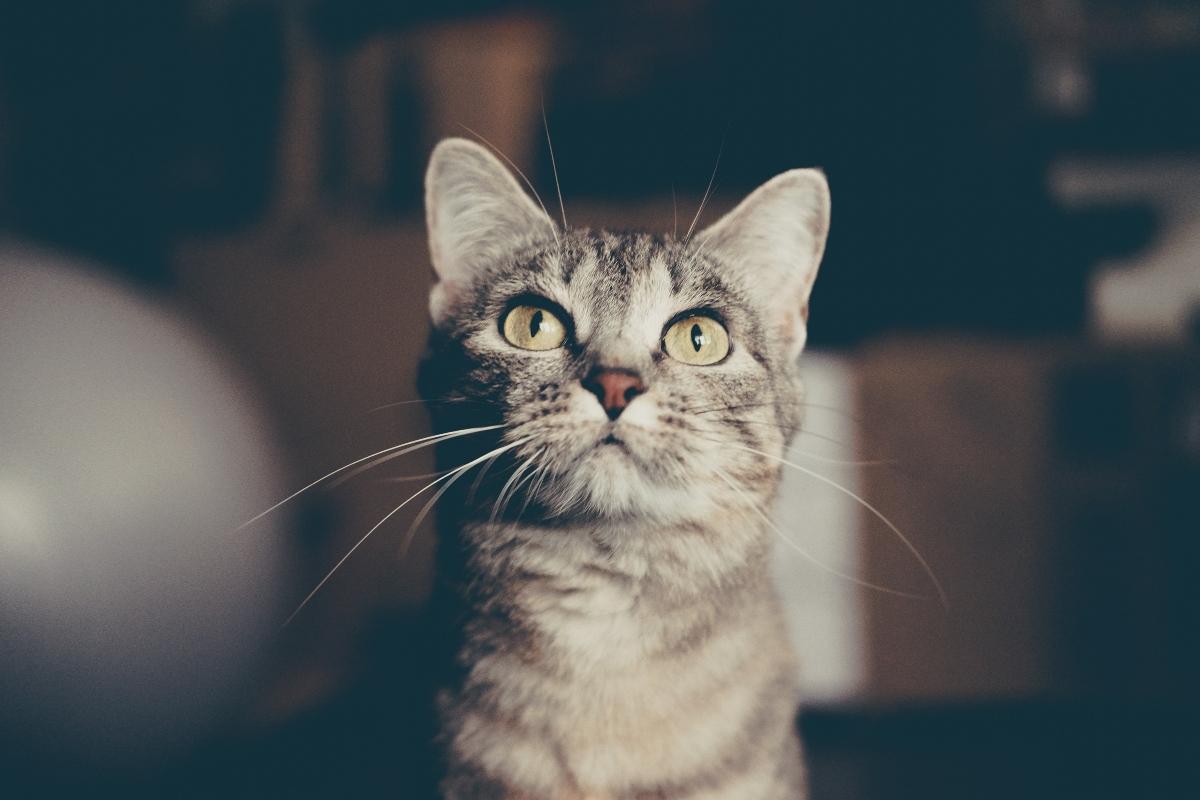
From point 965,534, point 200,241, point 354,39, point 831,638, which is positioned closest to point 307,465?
point 200,241

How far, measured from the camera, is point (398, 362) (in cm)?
131

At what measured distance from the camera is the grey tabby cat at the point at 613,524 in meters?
0.62

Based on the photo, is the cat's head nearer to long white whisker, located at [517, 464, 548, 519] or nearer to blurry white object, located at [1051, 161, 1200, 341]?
long white whisker, located at [517, 464, 548, 519]

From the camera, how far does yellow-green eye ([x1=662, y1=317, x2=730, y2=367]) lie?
68 centimetres

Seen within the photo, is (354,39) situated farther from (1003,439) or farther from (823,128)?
(1003,439)

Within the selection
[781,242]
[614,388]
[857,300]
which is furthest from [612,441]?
[857,300]

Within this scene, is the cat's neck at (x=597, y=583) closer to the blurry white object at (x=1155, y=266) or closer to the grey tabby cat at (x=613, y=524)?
the grey tabby cat at (x=613, y=524)

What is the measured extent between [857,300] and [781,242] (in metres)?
0.57

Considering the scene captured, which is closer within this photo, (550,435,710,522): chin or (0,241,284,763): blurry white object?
(550,435,710,522): chin

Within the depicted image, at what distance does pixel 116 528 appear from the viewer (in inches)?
33.5

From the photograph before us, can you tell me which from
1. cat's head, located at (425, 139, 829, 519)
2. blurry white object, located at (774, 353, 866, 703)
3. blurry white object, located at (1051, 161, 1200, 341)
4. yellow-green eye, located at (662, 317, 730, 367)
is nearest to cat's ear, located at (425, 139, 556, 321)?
cat's head, located at (425, 139, 829, 519)

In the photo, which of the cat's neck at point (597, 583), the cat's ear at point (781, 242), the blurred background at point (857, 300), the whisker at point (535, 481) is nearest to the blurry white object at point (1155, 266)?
the blurred background at point (857, 300)

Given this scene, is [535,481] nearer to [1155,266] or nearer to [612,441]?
[612,441]

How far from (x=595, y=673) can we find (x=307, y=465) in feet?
2.67
